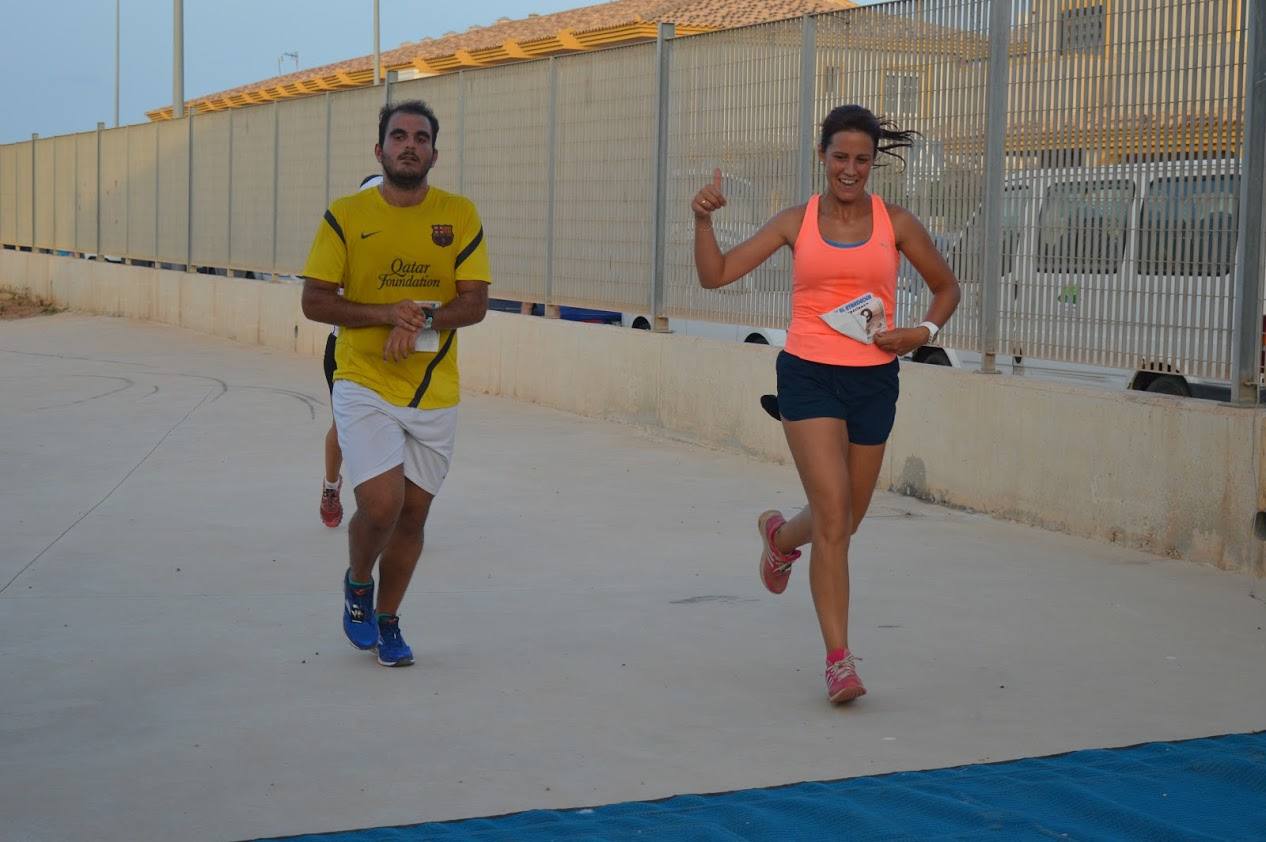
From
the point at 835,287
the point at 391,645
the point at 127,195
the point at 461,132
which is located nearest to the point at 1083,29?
the point at 835,287

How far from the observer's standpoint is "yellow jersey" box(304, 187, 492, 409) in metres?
6.07

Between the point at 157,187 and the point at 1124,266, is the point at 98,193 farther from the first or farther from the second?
the point at 1124,266

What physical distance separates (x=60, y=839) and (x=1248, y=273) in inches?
230

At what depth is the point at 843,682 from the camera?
225 inches

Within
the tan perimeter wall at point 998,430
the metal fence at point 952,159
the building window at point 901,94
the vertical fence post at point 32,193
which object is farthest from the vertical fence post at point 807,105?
the vertical fence post at point 32,193

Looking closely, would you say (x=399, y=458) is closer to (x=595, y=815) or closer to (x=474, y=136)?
(x=595, y=815)

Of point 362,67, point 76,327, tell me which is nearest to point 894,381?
point 76,327

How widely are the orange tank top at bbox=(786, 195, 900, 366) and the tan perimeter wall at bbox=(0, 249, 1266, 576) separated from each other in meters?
2.76

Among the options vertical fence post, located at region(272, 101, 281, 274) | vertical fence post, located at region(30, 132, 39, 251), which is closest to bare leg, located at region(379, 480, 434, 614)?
vertical fence post, located at region(272, 101, 281, 274)

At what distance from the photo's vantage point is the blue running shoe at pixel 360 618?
6.32m

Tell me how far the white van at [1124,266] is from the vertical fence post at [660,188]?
398cm

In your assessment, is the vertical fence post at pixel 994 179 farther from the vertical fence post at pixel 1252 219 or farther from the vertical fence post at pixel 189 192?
the vertical fence post at pixel 189 192

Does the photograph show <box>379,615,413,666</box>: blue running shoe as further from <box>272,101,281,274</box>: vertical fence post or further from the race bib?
<box>272,101,281,274</box>: vertical fence post

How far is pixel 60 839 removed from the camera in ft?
14.7
